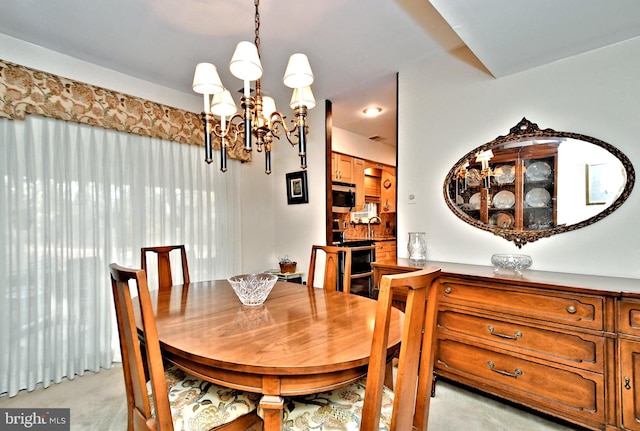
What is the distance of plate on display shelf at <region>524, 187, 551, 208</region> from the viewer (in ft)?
6.84

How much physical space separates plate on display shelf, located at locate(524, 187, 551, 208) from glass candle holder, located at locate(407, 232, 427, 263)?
83 cm

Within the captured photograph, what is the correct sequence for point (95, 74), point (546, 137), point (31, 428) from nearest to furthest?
point (31, 428)
point (546, 137)
point (95, 74)

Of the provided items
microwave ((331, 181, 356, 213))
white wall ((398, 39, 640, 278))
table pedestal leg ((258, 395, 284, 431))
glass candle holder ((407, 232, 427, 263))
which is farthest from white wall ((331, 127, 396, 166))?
table pedestal leg ((258, 395, 284, 431))

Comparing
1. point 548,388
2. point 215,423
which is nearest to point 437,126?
point 548,388

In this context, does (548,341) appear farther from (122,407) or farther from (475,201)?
(122,407)

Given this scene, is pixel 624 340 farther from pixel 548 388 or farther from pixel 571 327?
pixel 548 388

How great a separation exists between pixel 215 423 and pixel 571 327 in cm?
186

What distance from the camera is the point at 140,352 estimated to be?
107 cm

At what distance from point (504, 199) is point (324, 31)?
1912mm

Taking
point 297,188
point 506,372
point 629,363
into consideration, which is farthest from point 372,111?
point 629,363

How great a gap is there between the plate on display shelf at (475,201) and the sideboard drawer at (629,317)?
108 cm

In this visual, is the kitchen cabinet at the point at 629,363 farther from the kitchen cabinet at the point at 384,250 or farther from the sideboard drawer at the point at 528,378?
the kitchen cabinet at the point at 384,250

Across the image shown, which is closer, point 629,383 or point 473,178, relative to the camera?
point 629,383

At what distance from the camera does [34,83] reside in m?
2.20
